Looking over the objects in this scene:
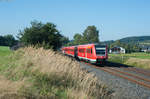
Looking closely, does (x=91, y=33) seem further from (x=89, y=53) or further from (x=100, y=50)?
(x=100, y=50)

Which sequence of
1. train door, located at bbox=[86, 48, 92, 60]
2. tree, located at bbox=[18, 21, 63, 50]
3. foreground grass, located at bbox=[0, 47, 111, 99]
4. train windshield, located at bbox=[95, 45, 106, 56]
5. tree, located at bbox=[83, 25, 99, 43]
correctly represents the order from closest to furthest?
foreground grass, located at bbox=[0, 47, 111, 99] < train windshield, located at bbox=[95, 45, 106, 56] < train door, located at bbox=[86, 48, 92, 60] < tree, located at bbox=[18, 21, 63, 50] < tree, located at bbox=[83, 25, 99, 43]

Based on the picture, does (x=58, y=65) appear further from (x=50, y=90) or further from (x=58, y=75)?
(x=50, y=90)

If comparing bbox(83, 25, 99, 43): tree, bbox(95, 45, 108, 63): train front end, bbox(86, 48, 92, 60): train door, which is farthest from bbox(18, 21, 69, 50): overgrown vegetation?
bbox(83, 25, 99, 43): tree

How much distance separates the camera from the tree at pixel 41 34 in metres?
28.9

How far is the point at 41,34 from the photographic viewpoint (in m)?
29.6

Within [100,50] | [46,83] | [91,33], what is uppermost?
[91,33]

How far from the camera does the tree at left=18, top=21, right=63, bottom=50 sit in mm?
28891

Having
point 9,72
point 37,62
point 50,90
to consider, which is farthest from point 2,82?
point 37,62

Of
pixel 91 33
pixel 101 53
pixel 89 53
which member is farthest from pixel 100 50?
pixel 91 33

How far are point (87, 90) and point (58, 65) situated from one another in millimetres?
2304

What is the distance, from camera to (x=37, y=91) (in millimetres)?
5750

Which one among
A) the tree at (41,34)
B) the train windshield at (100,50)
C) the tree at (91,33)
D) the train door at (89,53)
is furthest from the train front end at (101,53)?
the tree at (91,33)

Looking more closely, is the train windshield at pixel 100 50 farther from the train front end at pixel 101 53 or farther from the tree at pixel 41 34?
the tree at pixel 41 34

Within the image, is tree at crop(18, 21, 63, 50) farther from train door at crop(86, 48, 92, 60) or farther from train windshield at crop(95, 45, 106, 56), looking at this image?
train windshield at crop(95, 45, 106, 56)
